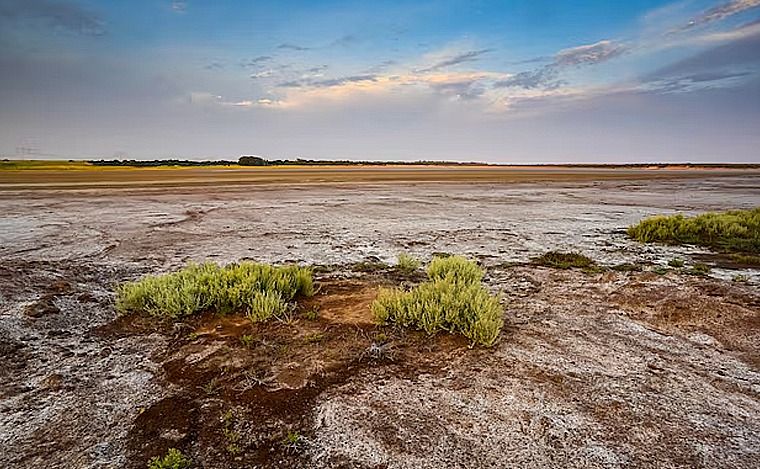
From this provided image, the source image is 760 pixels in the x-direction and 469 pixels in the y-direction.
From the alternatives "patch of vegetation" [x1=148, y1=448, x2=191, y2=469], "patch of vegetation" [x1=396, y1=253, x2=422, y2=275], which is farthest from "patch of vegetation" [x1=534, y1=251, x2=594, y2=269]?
"patch of vegetation" [x1=148, y1=448, x2=191, y2=469]

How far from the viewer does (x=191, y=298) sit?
595cm

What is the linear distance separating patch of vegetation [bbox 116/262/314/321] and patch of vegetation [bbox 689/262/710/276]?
659cm

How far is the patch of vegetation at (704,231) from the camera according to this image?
1130 cm

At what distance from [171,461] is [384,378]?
1852 mm

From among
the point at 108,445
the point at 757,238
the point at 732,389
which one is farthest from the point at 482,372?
the point at 757,238

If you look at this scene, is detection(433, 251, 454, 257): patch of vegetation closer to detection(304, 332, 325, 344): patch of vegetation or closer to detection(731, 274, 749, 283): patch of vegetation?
detection(731, 274, 749, 283): patch of vegetation

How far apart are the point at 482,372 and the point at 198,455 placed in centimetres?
248

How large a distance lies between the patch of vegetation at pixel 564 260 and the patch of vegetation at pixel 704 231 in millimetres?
3069

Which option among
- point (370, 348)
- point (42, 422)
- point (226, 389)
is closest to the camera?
point (42, 422)

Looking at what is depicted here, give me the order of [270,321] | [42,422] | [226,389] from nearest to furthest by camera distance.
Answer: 1. [42,422]
2. [226,389]
3. [270,321]

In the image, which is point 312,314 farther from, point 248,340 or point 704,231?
point 704,231

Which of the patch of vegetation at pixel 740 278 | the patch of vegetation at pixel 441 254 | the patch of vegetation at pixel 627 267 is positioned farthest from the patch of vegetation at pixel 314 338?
the patch of vegetation at pixel 740 278

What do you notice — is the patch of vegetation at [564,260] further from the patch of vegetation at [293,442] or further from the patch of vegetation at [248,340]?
the patch of vegetation at [293,442]

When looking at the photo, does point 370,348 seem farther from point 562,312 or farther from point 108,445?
point 562,312
